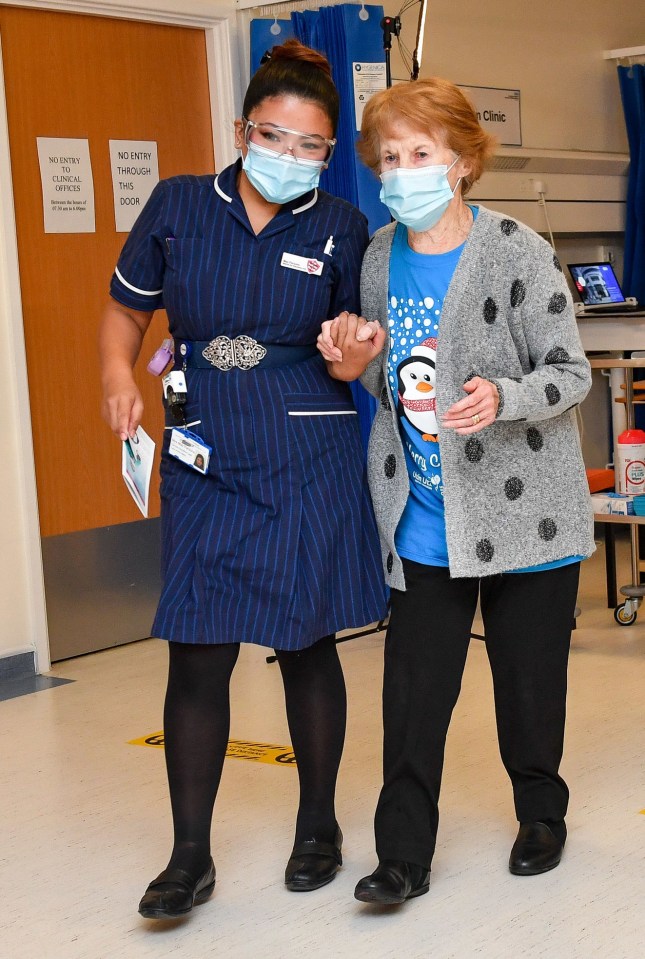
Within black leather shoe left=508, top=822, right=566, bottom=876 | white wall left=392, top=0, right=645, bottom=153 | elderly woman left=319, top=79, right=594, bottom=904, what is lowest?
black leather shoe left=508, top=822, right=566, bottom=876

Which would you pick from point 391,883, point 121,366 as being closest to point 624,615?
point 391,883

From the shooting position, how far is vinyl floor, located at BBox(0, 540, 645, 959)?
2.09m

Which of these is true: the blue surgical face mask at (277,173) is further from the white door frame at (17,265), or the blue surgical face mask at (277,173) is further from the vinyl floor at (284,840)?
the white door frame at (17,265)

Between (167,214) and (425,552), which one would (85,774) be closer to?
(425,552)

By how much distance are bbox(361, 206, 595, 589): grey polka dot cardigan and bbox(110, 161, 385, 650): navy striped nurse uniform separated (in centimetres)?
12

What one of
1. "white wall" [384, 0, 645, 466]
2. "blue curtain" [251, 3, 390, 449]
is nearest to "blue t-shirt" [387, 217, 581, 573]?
"blue curtain" [251, 3, 390, 449]

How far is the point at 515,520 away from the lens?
84.0 inches

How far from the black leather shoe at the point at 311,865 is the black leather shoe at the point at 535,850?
0.34 m

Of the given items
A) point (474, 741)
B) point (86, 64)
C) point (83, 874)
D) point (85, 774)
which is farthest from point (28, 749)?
point (86, 64)

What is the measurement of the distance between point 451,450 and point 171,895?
898mm

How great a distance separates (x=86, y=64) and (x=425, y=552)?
2.64 metres

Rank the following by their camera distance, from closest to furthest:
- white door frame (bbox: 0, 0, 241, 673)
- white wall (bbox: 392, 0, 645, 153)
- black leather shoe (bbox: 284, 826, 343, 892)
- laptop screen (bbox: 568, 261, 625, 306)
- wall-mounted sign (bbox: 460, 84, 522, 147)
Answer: black leather shoe (bbox: 284, 826, 343, 892)
white door frame (bbox: 0, 0, 241, 673)
white wall (bbox: 392, 0, 645, 153)
wall-mounted sign (bbox: 460, 84, 522, 147)
laptop screen (bbox: 568, 261, 625, 306)

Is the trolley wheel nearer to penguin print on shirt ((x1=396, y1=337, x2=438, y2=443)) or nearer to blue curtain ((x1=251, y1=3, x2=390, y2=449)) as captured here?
blue curtain ((x1=251, y1=3, x2=390, y2=449))

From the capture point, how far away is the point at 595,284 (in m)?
6.15
